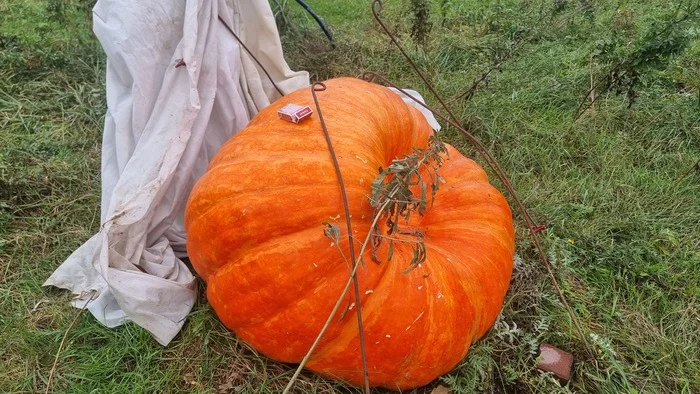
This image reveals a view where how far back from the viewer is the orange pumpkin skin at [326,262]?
1916mm

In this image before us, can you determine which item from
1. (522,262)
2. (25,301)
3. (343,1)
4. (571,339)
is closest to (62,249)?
(25,301)

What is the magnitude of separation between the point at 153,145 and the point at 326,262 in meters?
1.10

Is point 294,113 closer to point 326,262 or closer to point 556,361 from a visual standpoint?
point 326,262

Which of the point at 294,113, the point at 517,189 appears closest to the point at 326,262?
the point at 294,113

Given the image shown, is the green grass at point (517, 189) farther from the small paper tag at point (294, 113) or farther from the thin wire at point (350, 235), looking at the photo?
the small paper tag at point (294, 113)

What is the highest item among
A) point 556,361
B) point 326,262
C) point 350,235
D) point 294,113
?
point 294,113

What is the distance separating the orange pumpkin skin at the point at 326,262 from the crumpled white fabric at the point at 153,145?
0.32 meters

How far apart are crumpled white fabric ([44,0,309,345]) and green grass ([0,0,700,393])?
0.49 ft

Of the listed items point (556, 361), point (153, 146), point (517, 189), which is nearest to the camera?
point (556, 361)

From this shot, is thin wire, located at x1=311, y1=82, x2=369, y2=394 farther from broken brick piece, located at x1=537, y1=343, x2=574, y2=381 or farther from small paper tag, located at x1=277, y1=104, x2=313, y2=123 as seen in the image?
broken brick piece, located at x1=537, y1=343, x2=574, y2=381

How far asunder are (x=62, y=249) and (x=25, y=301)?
12.9 inches

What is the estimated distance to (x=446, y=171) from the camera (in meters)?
2.40

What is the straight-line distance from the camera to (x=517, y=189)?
3236 millimetres

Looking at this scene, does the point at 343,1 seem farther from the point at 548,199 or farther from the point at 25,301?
the point at 25,301
